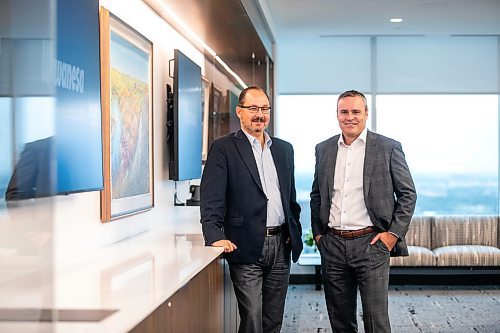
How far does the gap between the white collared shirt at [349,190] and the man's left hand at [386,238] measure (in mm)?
74

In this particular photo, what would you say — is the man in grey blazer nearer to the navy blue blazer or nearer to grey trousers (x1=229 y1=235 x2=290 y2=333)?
grey trousers (x1=229 y1=235 x2=290 y2=333)

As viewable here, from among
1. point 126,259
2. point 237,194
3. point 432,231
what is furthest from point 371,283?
point 432,231

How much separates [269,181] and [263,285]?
1.73 feet

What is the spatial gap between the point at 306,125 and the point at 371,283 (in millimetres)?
4849

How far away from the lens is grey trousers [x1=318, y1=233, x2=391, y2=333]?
3.49m

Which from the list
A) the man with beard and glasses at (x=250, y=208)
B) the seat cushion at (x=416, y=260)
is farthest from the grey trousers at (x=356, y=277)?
the seat cushion at (x=416, y=260)

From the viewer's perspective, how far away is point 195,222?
201 inches

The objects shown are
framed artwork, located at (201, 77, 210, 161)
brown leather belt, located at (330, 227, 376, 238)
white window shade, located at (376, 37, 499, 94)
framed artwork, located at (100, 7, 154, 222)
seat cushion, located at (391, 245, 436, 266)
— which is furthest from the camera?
white window shade, located at (376, 37, 499, 94)

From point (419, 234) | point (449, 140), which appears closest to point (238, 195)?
point (419, 234)

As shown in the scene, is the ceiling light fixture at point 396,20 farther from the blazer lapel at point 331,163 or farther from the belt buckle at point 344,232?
the belt buckle at point 344,232

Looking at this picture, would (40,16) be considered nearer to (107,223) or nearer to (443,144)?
(107,223)

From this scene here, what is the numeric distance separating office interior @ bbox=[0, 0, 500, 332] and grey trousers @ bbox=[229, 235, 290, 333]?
0.39 feet

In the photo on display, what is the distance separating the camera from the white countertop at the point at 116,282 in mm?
1101

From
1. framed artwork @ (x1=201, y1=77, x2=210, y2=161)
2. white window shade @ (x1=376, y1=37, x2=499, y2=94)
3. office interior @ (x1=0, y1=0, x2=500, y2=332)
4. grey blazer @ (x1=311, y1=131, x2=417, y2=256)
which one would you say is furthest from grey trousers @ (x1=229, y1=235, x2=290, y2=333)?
white window shade @ (x1=376, y1=37, x2=499, y2=94)
